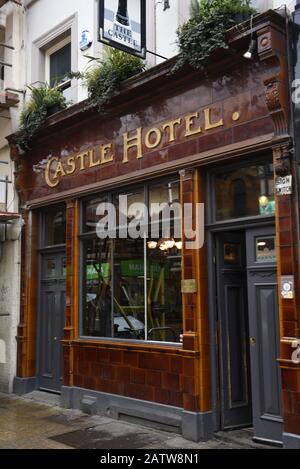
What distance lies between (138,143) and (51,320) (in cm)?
398

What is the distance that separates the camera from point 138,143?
7977 mm

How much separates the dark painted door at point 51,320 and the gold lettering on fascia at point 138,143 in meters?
1.61

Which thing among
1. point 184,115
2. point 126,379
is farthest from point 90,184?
point 126,379

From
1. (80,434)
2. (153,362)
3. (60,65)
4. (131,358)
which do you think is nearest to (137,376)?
(131,358)

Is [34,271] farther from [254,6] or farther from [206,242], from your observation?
[254,6]

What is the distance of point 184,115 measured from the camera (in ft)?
24.0

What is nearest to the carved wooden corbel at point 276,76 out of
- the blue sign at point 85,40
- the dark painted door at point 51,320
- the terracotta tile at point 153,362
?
the terracotta tile at point 153,362

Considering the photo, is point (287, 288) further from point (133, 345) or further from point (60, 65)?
point (60, 65)

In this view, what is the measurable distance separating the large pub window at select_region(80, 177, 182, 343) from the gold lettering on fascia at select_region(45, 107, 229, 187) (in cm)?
59

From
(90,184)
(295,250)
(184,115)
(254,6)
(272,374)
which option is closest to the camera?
(295,250)

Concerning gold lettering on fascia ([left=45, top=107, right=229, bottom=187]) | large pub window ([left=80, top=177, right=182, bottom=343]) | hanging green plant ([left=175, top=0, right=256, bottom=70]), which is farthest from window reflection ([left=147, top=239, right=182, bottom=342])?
hanging green plant ([left=175, top=0, right=256, bottom=70])

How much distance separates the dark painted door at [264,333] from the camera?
6.23 metres

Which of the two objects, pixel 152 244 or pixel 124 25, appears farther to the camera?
pixel 152 244

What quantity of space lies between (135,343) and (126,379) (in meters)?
0.58
